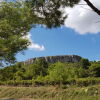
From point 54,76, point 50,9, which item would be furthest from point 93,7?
point 54,76

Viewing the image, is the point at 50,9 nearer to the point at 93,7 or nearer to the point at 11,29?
the point at 93,7

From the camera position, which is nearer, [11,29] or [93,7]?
[93,7]

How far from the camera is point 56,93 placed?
90.3ft

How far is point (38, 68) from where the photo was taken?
6291cm

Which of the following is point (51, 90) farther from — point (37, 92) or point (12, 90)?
point (12, 90)

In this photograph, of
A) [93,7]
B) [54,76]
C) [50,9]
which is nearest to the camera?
[93,7]

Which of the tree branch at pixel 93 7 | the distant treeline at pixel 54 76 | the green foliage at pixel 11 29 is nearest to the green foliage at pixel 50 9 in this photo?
the tree branch at pixel 93 7

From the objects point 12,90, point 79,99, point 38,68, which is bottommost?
point 79,99

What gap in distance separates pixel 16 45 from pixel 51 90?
10.2m

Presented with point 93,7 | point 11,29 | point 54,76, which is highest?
point 54,76

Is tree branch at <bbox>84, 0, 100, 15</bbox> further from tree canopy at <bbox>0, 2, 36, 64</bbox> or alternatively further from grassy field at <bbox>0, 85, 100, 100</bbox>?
grassy field at <bbox>0, 85, 100, 100</bbox>

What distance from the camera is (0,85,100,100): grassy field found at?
25.0 metres

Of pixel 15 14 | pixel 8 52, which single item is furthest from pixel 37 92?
pixel 15 14

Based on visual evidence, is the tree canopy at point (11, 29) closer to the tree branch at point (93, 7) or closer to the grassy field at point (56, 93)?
the grassy field at point (56, 93)
